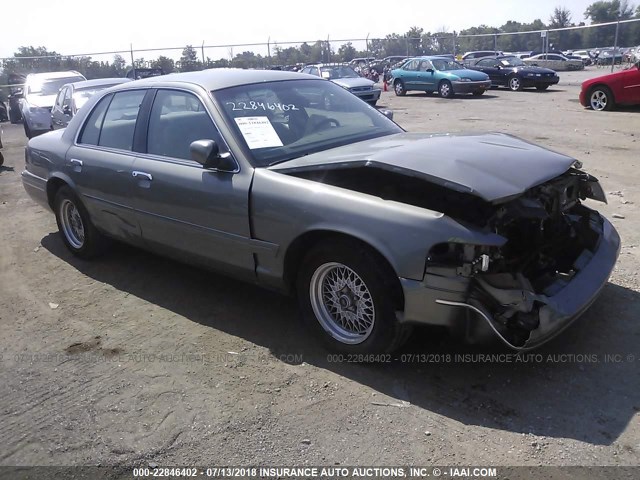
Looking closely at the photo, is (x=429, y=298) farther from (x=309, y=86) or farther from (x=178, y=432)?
(x=309, y=86)

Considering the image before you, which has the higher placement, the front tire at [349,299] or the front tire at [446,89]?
the front tire at [446,89]

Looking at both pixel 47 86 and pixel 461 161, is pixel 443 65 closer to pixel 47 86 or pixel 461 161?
pixel 47 86

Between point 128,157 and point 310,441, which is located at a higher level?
point 128,157

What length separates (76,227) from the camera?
577 cm

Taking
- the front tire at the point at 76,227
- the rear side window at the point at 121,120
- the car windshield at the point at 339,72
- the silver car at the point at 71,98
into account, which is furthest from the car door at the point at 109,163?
the car windshield at the point at 339,72

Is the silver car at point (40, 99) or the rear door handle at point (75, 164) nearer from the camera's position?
the rear door handle at point (75, 164)

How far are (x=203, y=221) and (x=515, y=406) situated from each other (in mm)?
2388

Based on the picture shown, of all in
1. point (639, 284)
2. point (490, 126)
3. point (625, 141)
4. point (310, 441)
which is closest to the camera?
point (310, 441)

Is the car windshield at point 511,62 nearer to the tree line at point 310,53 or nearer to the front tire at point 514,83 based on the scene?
the front tire at point 514,83

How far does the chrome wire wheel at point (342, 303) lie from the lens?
11.5 feet

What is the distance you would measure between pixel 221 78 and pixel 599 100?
13.3 metres

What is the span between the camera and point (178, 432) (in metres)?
3.13

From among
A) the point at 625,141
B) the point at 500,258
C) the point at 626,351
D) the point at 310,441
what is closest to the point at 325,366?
the point at 310,441

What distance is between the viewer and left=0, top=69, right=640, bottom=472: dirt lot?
2906 mm
